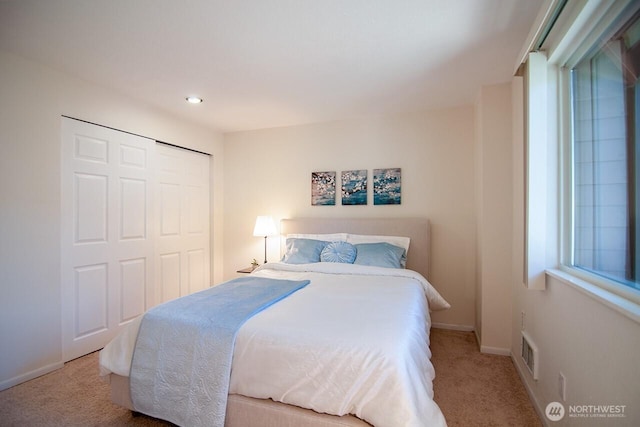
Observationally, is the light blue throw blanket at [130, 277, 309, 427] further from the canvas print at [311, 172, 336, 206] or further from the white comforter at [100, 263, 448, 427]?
the canvas print at [311, 172, 336, 206]

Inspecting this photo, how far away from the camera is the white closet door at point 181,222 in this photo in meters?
3.38

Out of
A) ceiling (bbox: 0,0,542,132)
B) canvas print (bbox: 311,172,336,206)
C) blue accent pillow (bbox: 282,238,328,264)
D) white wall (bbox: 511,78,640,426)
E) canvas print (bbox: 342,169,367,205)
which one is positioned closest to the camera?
white wall (bbox: 511,78,640,426)

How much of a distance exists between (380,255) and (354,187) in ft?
3.22

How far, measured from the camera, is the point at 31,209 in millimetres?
2283

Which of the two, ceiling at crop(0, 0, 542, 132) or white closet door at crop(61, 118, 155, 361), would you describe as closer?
ceiling at crop(0, 0, 542, 132)

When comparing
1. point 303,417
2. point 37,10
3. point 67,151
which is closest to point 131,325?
Result: point 303,417

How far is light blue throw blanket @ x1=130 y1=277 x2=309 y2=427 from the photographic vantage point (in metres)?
1.47

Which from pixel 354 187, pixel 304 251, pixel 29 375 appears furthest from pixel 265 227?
pixel 29 375

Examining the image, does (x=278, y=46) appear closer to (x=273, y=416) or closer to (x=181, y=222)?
(x=273, y=416)

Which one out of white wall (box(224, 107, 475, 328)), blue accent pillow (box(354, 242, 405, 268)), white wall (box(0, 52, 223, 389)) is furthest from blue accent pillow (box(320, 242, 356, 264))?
white wall (box(0, 52, 223, 389))

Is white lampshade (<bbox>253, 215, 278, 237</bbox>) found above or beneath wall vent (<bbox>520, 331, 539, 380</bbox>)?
above

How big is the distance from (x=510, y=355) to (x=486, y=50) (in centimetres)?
243

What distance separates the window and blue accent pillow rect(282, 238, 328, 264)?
2.08m

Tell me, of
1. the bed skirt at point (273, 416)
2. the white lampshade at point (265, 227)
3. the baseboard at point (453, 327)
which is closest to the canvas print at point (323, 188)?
the white lampshade at point (265, 227)
